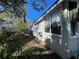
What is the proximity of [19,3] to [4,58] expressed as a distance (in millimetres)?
4711

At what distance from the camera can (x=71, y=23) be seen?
34.8ft

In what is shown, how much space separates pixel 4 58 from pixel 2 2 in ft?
15.4

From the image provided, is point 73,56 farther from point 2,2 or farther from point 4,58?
point 2,2

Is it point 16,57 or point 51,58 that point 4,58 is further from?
point 51,58

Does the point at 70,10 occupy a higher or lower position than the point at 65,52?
higher

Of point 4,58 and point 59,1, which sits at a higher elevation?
point 59,1

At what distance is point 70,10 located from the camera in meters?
10.3

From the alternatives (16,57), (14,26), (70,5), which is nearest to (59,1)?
(70,5)

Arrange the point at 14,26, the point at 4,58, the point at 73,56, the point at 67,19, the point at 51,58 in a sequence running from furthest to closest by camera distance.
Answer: the point at 14,26, the point at 51,58, the point at 67,19, the point at 73,56, the point at 4,58

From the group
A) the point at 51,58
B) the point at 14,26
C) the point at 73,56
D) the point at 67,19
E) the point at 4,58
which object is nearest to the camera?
the point at 4,58

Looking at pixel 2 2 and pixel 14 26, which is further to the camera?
pixel 14 26

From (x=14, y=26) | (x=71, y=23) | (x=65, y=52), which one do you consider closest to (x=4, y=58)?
(x=65, y=52)

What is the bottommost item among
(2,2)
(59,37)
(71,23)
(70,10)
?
(59,37)

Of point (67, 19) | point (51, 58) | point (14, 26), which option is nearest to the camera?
point (67, 19)
